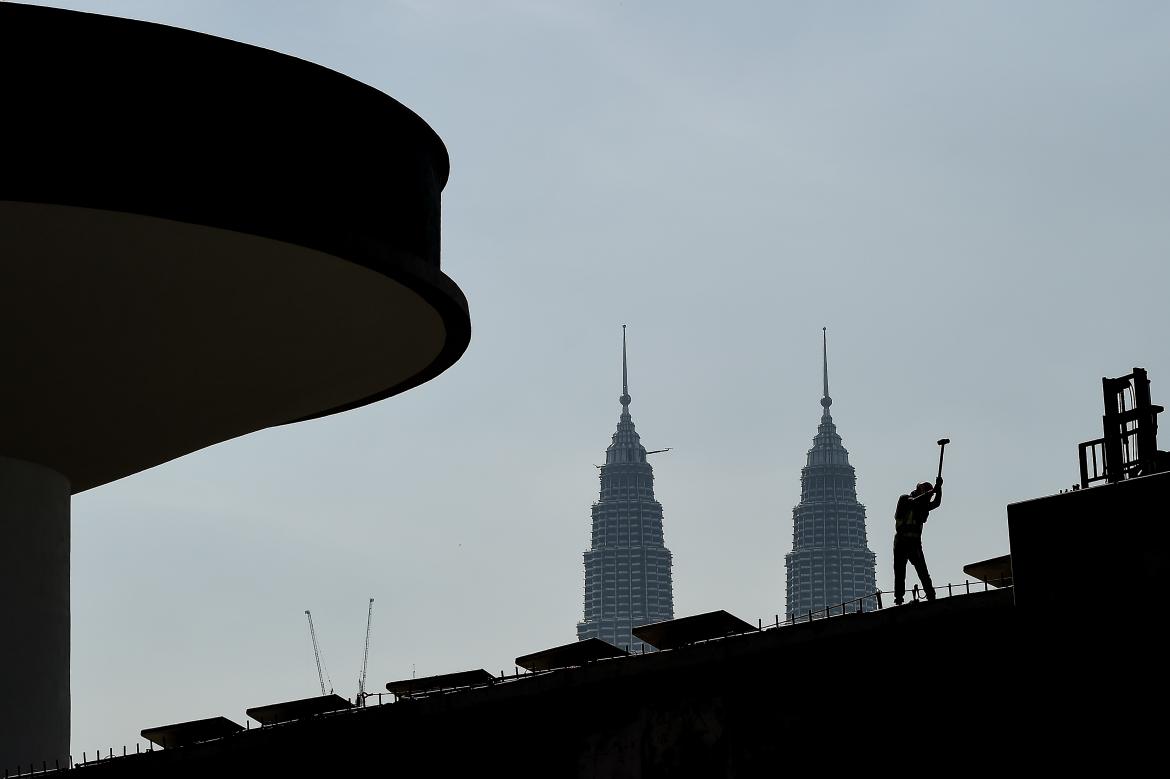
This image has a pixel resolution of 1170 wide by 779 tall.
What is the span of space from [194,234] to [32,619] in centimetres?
1030

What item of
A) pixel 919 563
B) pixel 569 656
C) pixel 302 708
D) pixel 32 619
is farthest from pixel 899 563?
pixel 32 619

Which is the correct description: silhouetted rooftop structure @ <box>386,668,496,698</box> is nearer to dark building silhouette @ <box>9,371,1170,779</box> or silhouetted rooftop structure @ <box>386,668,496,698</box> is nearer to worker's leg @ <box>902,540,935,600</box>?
dark building silhouette @ <box>9,371,1170,779</box>

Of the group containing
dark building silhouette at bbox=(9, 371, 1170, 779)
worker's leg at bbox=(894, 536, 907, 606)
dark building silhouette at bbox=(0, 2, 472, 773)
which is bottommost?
dark building silhouette at bbox=(9, 371, 1170, 779)

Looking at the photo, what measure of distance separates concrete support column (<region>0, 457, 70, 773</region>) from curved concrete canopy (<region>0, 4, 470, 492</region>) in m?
0.81

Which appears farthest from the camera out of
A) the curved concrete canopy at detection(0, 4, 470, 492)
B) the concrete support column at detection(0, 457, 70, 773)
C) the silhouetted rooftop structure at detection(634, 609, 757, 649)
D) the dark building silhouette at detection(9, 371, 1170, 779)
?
the concrete support column at detection(0, 457, 70, 773)

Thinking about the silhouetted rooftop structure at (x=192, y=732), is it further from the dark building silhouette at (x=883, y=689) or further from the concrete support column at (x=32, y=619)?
the concrete support column at (x=32, y=619)

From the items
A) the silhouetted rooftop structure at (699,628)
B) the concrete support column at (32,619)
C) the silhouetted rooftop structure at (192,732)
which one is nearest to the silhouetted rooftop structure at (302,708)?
the silhouetted rooftop structure at (192,732)

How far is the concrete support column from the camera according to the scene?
2928cm

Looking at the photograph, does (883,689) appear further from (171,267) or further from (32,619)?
(32,619)

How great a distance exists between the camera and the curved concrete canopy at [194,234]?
72.6 ft

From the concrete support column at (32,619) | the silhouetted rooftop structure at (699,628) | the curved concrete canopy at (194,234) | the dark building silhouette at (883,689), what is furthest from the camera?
the concrete support column at (32,619)

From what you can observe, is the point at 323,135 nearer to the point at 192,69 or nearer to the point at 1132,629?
the point at 192,69

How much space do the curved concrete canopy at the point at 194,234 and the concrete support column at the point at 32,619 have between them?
81 centimetres

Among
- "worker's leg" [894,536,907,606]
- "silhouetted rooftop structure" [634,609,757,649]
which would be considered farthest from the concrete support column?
"worker's leg" [894,536,907,606]
